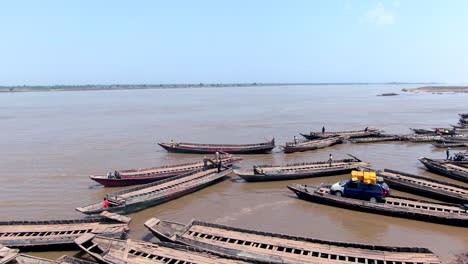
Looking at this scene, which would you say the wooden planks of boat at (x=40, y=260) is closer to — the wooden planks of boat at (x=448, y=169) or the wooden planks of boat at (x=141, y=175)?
the wooden planks of boat at (x=141, y=175)

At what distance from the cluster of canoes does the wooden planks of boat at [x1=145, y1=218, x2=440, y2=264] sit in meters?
0.03

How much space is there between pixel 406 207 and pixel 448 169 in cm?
909

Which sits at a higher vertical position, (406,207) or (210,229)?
(406,207)

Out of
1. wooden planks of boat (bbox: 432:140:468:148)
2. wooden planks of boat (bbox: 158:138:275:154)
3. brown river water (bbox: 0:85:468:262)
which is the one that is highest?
wooden planks of boat (bbox: 432:140:468:148)

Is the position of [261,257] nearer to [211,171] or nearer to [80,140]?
[211,171]

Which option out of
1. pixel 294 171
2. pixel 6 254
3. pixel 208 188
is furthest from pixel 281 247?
pixel 294 171

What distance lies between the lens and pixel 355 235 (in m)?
14.7

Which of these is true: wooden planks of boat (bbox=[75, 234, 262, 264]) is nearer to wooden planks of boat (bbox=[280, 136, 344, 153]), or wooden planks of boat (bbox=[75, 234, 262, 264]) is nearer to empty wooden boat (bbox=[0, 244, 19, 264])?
empty wooden boat (bbox=[0, 244, 19, 264])

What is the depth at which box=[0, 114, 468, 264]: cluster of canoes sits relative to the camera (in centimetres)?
1086

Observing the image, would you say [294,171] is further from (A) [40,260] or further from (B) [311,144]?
(A) [40,260]

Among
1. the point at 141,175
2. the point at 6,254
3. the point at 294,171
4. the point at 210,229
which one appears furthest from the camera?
the point at 294,171

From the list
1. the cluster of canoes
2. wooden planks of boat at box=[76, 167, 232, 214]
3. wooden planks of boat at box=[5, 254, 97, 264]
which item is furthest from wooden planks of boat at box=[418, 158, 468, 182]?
wooden planks of boat at box=[5, 254, 97, 264]

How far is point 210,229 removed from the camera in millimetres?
13141

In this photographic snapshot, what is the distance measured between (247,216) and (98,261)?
781 cm
